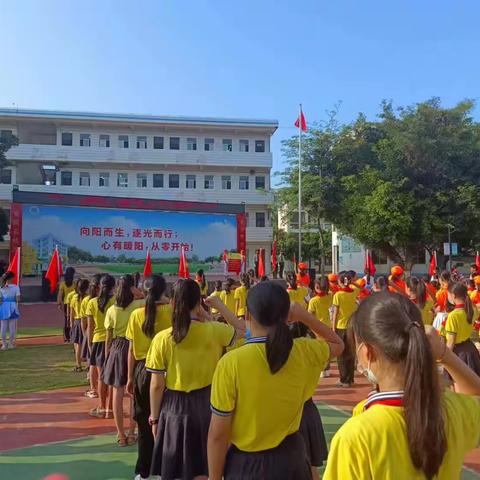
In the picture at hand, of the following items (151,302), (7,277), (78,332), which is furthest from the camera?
(7,277)

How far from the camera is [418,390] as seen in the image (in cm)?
123

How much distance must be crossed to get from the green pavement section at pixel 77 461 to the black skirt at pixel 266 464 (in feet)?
7.07

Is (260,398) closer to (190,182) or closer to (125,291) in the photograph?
(125,291)

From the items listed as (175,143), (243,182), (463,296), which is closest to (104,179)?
(175,143)

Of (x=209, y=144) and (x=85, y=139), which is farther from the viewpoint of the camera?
(x=209, y=144)

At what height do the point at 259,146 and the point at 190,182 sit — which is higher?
the point at 259,146

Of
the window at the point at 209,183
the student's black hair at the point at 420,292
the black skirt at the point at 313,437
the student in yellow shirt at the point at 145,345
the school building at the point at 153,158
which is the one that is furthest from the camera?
the window at the point at 209,183

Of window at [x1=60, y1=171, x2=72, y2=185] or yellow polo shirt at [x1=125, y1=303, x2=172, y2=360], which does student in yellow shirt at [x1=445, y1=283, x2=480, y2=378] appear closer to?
yellow polo shirt at [x1=125, y1=303, x2=172, y2=360]

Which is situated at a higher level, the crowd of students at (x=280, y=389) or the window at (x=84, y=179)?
the window at (x=84, y=179)

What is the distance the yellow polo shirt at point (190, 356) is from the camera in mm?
3004

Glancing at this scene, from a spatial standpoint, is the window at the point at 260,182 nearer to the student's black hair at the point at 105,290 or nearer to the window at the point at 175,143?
the window at the point at 175,143

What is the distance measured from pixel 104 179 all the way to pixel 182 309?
1363 inches

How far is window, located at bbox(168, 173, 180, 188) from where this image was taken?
3644 centimetres

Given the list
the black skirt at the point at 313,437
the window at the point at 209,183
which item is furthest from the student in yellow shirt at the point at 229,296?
the window at the point at 209,183
